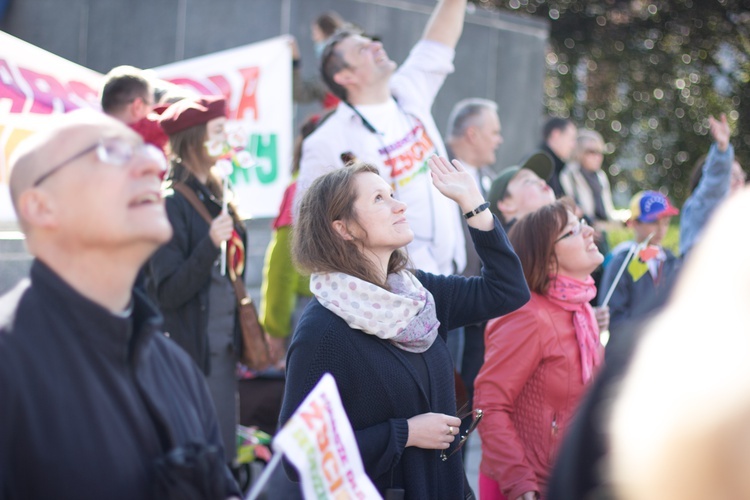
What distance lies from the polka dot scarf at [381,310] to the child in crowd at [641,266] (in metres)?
1.95

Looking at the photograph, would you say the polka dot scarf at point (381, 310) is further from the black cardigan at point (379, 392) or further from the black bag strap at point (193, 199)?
the black bag strap at point (193, 199)

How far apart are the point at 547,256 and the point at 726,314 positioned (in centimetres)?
267

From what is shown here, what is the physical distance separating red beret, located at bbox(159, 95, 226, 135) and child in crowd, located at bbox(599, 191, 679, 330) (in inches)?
85.6

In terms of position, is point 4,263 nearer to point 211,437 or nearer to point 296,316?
point 296,316

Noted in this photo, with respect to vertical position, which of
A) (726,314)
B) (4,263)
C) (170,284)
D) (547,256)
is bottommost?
(4,263)

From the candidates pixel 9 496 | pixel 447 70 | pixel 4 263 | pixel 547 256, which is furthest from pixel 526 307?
pixel 4 263

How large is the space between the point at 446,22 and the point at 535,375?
7.39ft

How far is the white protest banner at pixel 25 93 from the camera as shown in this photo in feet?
18.4

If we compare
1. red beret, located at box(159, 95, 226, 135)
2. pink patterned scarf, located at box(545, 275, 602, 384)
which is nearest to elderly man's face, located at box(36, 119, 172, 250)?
pink patterned scarf, located at box(545, 275, 602, 384)

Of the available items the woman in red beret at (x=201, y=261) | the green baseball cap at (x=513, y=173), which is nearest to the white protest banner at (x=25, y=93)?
the woman in red beret at (x=201, y=261)

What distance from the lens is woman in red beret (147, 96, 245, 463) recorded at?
14.4 feet

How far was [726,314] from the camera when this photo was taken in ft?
4.17

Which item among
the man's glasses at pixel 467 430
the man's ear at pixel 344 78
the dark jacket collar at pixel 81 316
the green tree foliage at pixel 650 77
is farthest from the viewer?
the green tree foliage at pixel 650 77

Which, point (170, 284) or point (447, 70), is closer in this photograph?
point (170, 284)
